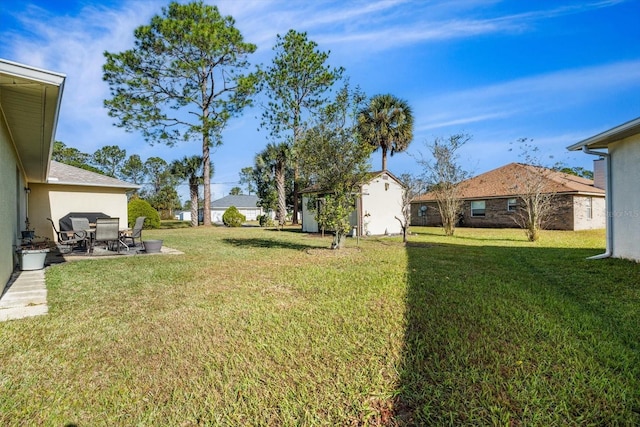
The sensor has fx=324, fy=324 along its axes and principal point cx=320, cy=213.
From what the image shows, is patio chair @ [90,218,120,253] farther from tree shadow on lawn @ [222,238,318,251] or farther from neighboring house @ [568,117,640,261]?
neighboring house @ [568,117,640,261]

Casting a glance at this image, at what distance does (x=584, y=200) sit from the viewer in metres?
19.7

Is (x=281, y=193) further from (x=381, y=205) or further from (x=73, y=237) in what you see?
(x=73, y=237)

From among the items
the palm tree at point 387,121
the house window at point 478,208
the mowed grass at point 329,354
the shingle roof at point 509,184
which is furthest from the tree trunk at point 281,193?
the mowed grass at point 329,354

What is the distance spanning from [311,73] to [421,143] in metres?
13.1

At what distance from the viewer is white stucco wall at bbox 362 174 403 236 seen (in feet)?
58.2

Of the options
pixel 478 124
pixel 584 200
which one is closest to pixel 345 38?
pixel 478 124

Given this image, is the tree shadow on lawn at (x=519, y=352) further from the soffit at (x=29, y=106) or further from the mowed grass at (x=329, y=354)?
the soffit at (x=29, y=106)

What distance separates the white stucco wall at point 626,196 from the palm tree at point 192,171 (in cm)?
2893

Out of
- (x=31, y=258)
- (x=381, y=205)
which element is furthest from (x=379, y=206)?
(x=31, y=258)

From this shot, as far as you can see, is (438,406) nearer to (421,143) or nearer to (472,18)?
(472,18)

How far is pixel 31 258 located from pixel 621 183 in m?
13.6

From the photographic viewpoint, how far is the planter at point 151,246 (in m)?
10.3

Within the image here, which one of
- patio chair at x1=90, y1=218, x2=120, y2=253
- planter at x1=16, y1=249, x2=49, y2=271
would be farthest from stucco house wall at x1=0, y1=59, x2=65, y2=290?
patio chair at x1=90, y1=218, x2=120, y2=253

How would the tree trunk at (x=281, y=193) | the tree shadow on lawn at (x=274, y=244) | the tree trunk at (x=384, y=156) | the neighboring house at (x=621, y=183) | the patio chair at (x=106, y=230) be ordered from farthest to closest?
the tree trunk at (x=384, y=156) < the tree trunk at (x=281, y=193) < the tree shadow on lawn at (x=274, y=244) < the patio chair at (x=106, y=230) < the neighboring house at (x=621, y=183)
